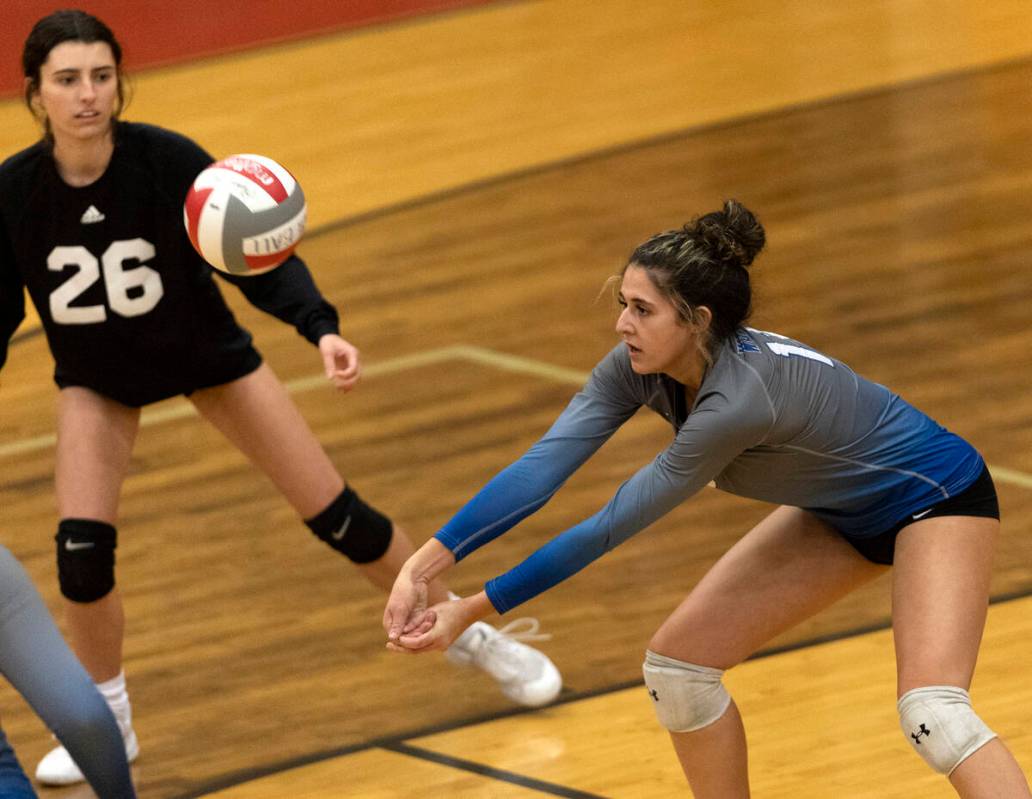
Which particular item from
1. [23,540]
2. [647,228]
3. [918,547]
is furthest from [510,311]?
[918,547]

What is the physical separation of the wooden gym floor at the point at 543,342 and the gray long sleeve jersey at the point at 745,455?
57 centimetres

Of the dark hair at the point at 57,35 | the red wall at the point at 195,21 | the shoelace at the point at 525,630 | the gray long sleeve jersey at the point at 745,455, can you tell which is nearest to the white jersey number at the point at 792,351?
the gray long sleeve jersey at the point at 745,455

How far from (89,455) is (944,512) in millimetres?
2002

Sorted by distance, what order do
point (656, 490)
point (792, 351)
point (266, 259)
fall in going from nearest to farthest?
1. point (656, 490)
2. point (792, 351)
3. point (266, 259)

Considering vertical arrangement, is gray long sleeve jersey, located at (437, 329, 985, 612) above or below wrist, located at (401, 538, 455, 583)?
above

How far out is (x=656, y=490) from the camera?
3.29 metres

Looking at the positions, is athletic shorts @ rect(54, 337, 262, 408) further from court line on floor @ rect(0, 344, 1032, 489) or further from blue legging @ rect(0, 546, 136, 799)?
court line on floor @ rect(0, 344, 1032, 489)

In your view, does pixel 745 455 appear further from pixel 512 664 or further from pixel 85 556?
pixel 85 556

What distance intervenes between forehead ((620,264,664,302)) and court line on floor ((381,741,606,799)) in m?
1.32

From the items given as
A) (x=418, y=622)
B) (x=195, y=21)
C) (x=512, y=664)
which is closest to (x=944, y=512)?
(x=418, y=622)

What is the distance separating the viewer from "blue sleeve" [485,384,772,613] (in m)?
3.26

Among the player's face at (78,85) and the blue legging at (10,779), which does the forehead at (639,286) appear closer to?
the blue legging at (10,779)

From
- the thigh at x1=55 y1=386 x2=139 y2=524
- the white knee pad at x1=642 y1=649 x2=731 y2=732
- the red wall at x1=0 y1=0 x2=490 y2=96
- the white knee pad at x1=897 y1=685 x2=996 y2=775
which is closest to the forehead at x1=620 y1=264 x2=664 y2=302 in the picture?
the white knee pad at x1=642 y1=649 x2=731 y2=732

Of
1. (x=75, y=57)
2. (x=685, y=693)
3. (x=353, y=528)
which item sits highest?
(x=75, y=57)
